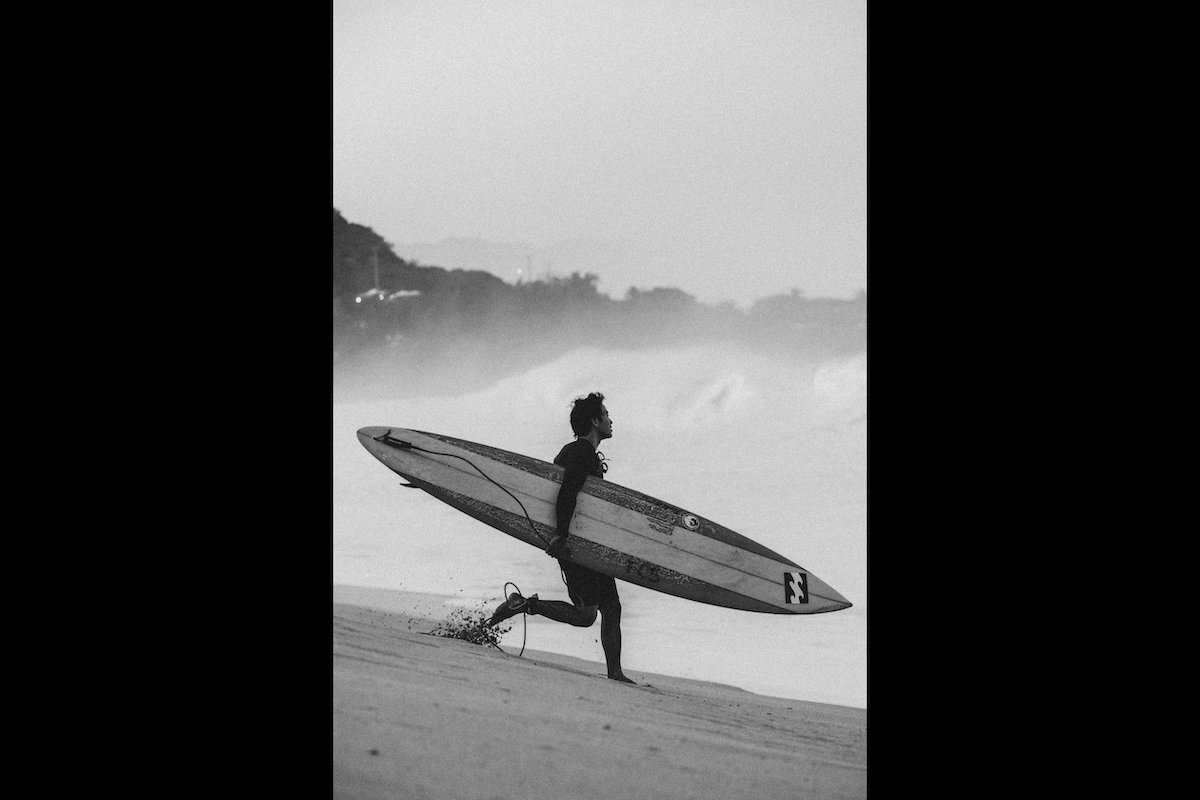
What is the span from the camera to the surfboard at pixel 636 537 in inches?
108

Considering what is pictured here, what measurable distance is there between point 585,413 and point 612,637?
638mm

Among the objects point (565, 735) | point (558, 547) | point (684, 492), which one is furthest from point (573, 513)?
point (565, 735)

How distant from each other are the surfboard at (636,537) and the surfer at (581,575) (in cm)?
3

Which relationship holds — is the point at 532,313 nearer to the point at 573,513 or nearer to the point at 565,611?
the point at 573,513

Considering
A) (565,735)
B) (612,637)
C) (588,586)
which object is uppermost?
(588,586)

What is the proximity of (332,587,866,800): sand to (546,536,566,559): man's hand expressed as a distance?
287mm

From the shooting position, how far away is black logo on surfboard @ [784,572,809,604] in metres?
2.71

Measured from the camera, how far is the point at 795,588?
107 inches

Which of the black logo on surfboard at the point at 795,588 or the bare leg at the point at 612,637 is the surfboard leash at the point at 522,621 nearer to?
the bare leg at the point at 612,637
